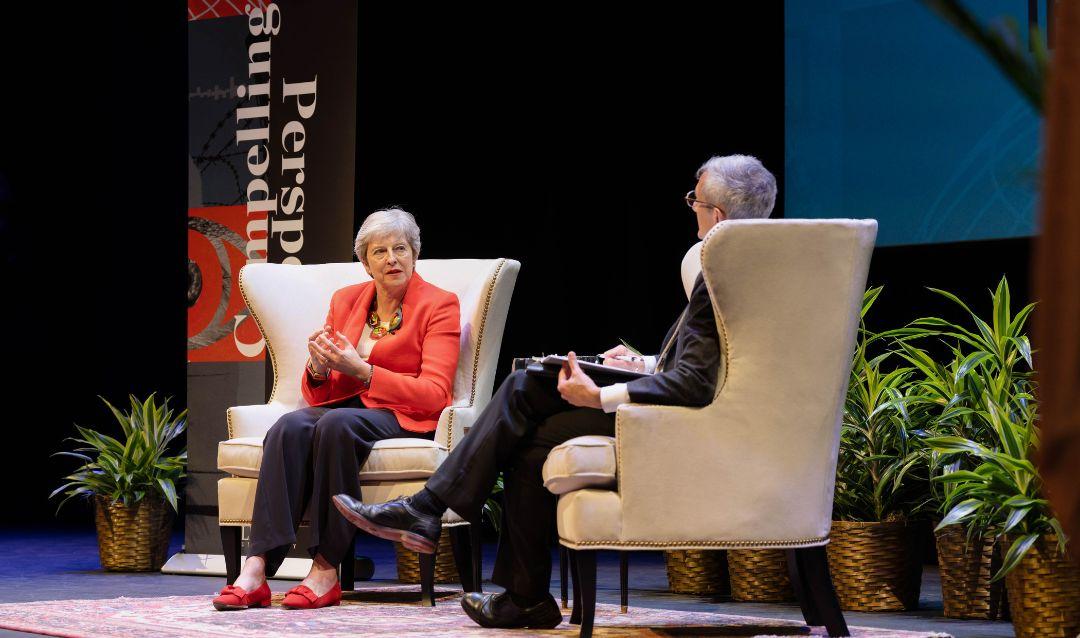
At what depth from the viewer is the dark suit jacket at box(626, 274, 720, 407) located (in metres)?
2.60

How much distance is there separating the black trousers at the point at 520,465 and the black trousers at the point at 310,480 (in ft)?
1.62

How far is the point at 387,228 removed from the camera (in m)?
3.64

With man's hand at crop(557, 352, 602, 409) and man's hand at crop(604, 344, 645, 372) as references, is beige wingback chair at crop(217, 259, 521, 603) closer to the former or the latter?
man's hand at crop(604, 344, 645, 372)

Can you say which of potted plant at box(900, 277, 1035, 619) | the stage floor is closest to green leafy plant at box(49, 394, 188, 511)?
the stage floor

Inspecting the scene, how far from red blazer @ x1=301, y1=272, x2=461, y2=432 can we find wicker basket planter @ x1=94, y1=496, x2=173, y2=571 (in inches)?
58.1

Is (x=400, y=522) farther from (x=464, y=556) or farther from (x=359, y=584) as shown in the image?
(x=359, y=584)

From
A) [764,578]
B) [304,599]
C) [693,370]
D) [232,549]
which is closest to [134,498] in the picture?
[232,549]

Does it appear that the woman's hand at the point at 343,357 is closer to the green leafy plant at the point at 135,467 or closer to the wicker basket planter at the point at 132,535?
the green leafy plant at the point at 135,467

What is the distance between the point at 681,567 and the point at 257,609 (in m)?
1.35

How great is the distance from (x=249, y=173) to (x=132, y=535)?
4.62ft

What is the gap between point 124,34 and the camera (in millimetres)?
6789

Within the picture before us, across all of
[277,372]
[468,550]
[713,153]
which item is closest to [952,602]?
[468,550]

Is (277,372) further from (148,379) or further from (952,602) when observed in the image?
(148,379)

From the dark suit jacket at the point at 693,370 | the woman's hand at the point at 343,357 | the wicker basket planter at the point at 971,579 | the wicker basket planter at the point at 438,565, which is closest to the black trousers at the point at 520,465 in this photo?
the dark suit jacket at the point at 693,370
